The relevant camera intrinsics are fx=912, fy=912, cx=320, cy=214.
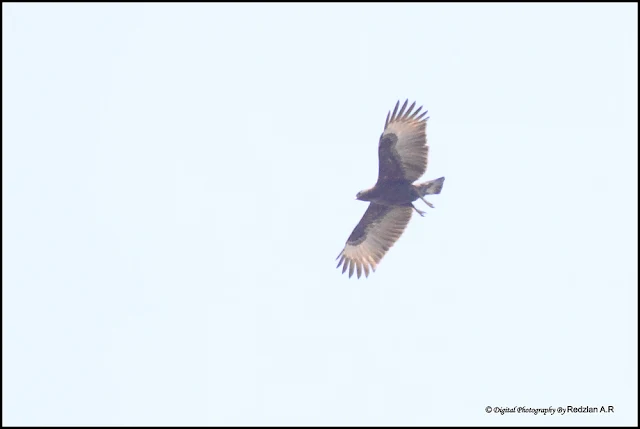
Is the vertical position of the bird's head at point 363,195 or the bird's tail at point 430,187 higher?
the bird's head at point 363,195

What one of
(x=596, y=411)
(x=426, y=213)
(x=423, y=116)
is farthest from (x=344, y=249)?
(x=596, y=411)

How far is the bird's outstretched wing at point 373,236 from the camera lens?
2072 centimetres

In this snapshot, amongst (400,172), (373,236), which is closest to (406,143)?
(400,172)

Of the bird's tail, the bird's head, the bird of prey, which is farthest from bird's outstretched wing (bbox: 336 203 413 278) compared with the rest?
the bird's tail

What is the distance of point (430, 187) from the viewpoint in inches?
753

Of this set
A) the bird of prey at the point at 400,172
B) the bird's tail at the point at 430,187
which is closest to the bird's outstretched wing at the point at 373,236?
the bird of prey at the point at 400,172

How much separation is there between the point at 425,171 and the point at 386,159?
0.86 metres

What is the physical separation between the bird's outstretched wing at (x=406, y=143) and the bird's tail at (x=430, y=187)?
0.22 metres

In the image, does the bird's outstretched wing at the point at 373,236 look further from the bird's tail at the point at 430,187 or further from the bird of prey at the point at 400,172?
the bird's tail at the point at 430,187

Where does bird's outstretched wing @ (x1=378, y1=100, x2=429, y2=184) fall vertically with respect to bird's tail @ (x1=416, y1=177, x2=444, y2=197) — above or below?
above

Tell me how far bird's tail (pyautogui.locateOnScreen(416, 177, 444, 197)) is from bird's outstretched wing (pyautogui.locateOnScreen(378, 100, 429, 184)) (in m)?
0.22

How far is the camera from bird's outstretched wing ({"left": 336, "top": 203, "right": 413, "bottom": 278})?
20.7 metres

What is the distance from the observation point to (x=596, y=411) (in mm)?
17297

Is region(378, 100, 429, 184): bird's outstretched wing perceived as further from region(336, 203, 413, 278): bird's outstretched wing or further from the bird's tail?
region(336, 203, 413, 278): bird's outstretched wing
